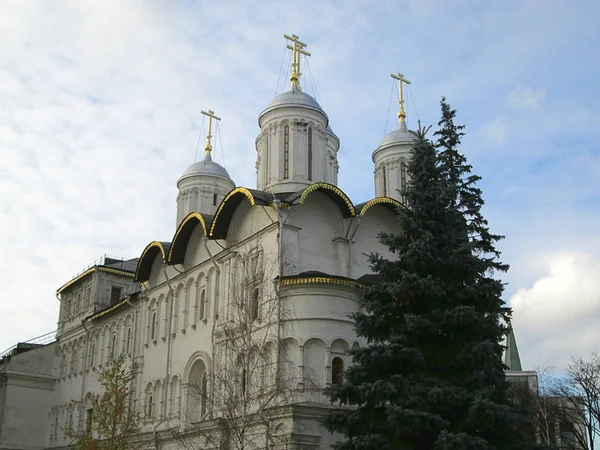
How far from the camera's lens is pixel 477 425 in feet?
42.7

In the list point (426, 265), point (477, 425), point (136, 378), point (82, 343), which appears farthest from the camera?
point (82, 343)

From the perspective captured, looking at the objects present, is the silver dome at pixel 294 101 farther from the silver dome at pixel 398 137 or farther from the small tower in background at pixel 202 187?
the small tower in background at pixel 202 187

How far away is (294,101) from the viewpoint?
25.5 meters

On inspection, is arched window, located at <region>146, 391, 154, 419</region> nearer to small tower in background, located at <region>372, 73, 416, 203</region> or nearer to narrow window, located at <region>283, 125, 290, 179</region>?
narrow window, located at <region>283, 125, 290, 179</region>

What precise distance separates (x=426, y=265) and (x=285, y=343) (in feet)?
21.4

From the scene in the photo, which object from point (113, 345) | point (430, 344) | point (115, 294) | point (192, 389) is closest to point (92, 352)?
point (113, 345)

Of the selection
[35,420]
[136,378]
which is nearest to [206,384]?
[136,378]

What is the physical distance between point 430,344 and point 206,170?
21.7m

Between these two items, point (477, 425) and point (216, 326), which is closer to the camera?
point (477, 425)

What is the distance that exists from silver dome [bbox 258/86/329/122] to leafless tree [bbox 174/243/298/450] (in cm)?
555

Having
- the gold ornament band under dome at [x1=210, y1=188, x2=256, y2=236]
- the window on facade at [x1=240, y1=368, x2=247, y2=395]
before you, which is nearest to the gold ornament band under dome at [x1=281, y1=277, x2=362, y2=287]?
the gold ornament band under dome at [x1=210, y1=188, x2=256, y2=236]

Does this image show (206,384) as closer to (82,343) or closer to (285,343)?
(285,343)

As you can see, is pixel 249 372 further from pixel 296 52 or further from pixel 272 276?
pixel 296 52

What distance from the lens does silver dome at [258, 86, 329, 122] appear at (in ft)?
83.4
